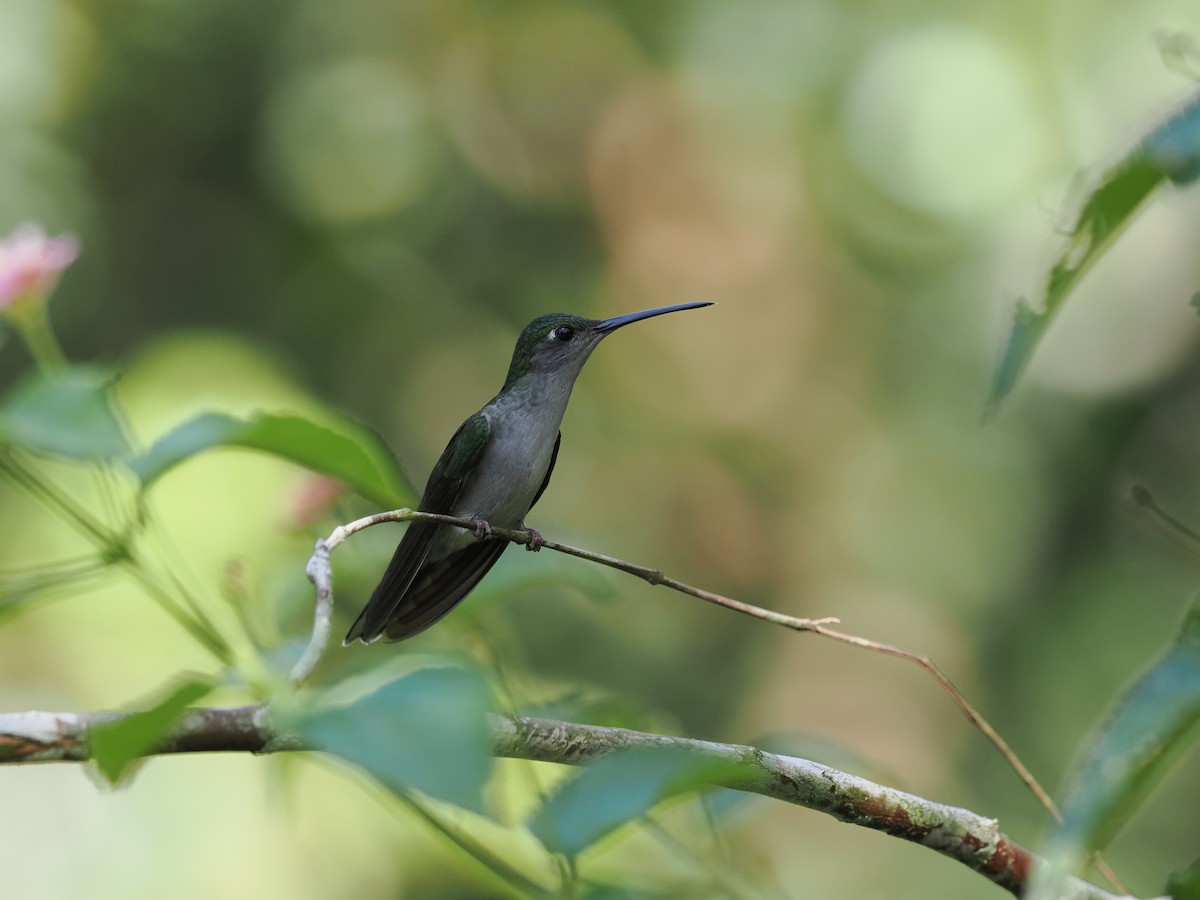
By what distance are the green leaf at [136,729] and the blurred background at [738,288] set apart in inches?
180

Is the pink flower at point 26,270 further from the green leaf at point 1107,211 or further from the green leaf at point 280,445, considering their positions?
the green leaf at point 1107,211

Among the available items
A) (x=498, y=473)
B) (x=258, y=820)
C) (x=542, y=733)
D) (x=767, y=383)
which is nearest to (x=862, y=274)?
(x=767, y=383)

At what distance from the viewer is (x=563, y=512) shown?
641cm

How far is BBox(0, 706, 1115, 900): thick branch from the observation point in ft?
3.77

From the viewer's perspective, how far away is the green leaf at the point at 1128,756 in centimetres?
75

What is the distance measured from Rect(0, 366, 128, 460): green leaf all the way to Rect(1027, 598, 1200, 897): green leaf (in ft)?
4.11

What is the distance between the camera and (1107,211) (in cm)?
89

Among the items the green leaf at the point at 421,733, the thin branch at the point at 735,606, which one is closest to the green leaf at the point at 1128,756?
the green leaf at the point at 421,733

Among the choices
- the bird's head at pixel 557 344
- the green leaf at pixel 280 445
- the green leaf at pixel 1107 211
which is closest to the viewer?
the green leaf at pixel 1107 211

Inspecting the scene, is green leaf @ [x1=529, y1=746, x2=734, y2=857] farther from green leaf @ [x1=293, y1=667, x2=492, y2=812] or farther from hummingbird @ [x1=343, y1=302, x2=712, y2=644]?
hummingbird @ [x1=343, y1=302, x2=712, y2=644]

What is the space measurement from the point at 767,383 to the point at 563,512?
137 cm

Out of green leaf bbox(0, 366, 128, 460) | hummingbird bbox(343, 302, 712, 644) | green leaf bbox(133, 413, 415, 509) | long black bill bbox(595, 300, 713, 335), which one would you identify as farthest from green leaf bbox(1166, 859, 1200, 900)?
long black bill bbox(595, 300, 713, 335)

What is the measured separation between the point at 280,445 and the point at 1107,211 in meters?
1.04

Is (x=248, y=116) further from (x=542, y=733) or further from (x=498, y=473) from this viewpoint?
(x=542, y=733)
